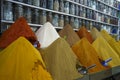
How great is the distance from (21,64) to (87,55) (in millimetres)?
726

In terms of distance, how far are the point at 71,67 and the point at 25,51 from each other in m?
0.39

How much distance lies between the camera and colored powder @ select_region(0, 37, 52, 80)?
4.61ft

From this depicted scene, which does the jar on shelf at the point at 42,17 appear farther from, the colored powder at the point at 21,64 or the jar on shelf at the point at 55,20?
the colored powder at the point at 21,64

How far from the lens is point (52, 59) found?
175 cm

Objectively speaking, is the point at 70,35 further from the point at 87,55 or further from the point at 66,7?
the point at 66,7

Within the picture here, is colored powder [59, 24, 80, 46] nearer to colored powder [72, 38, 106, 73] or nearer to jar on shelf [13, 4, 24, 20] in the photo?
colored powder [72, 38, 106, 73]

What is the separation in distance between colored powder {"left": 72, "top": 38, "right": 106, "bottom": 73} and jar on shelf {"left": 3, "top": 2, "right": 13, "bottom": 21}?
124 centimetres

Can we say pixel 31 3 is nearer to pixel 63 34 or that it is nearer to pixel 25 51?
pixel 63 34

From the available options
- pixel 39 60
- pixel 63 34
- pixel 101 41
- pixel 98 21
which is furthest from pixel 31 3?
pixel 98 21

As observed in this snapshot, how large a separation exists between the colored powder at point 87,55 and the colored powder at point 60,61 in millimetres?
192

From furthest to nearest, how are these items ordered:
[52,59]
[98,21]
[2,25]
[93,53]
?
1. [98,21]
2. [2,25]
3. [93,53]
4. [52,59]

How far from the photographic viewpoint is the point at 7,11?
10.1ft

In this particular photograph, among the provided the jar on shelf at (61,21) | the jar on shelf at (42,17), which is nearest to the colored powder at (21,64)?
the jar on shelf at (42,17)

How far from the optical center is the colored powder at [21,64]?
1.41 meters
